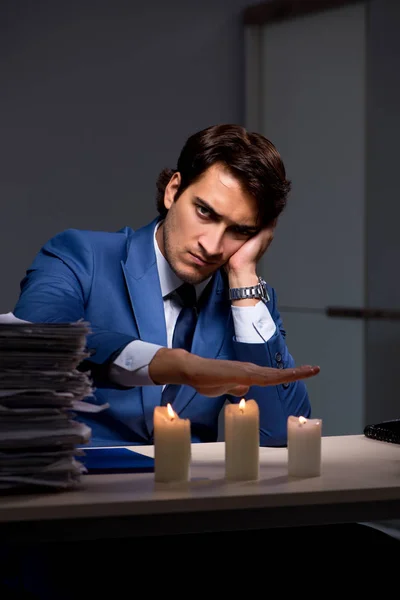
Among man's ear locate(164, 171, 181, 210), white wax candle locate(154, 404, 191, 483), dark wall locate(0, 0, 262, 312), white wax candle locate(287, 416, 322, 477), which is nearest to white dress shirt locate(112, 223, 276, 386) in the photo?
man's ear locate(164, 171, 181, 210)

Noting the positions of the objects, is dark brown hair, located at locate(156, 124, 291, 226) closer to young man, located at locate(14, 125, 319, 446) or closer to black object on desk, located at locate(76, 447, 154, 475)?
young man, located at locate(14, 125, 319, 446)

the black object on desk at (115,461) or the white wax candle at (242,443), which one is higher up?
the white wax candle at (242,443)

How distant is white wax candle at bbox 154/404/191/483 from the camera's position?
1507mm

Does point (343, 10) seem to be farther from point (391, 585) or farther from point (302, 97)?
point (391, 585)

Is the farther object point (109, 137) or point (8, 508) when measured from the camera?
point (109, 137)

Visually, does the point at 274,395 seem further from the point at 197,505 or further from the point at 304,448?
the point at 197,505

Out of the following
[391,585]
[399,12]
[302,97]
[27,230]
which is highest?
[399,12]

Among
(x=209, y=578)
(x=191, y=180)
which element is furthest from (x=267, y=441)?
(x=191, y=180)

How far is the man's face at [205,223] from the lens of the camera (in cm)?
244

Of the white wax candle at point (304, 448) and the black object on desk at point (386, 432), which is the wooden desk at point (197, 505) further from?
the black object on desk at point (386, 432)

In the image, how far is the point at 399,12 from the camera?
4.37m

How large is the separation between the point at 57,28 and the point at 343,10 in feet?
4.51

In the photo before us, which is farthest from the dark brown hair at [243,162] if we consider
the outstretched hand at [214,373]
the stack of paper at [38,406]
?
the stack of paper at [38,406]

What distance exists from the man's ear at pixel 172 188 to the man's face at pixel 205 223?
0.27 ft
